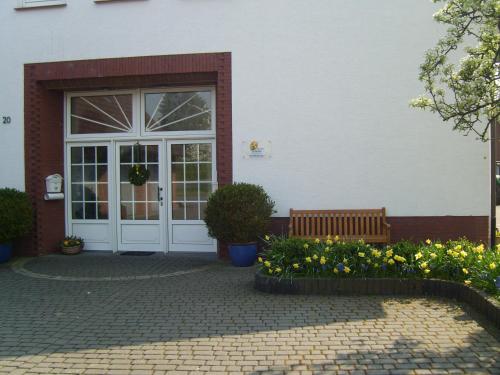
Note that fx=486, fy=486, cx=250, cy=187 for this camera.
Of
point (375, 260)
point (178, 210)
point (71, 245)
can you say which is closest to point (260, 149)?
point (178, 210)

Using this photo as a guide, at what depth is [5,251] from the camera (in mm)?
9039

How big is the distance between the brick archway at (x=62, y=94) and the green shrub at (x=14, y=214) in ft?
1.41

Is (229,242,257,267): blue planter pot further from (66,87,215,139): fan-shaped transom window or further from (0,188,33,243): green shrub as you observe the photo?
(0,188,33,243): green shrub

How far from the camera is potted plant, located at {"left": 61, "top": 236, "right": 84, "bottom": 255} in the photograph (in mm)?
9658

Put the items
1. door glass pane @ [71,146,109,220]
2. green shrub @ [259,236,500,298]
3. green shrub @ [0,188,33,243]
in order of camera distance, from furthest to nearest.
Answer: door glass pane @ [71,146,109,220]
green shrub @ [0,188,33,243]
green shrub @ [259,236,500,298]

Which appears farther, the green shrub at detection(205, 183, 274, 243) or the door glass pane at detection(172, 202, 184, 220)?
the door glass pane at detection(172, 202, 184, 220)

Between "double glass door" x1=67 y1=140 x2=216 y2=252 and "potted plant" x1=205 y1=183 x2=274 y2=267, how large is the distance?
136 centimetres

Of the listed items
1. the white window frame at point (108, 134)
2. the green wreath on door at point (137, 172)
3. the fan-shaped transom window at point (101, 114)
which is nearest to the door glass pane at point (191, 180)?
the green wreath on door at point (137, 172)

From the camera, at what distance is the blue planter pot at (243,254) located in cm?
813

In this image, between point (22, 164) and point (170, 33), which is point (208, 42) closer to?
point (170, 33)

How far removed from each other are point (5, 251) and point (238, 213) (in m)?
4.58

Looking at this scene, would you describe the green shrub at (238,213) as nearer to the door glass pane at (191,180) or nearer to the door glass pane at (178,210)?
the door glass pane at (191,180)

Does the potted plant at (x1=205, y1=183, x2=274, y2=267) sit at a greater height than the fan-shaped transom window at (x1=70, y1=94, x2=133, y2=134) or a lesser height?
lesser

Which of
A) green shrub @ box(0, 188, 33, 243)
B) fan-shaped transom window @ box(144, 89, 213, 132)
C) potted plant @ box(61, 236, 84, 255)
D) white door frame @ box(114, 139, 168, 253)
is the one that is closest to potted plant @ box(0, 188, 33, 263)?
green shrub @ box(0, 188, 33, 243)
